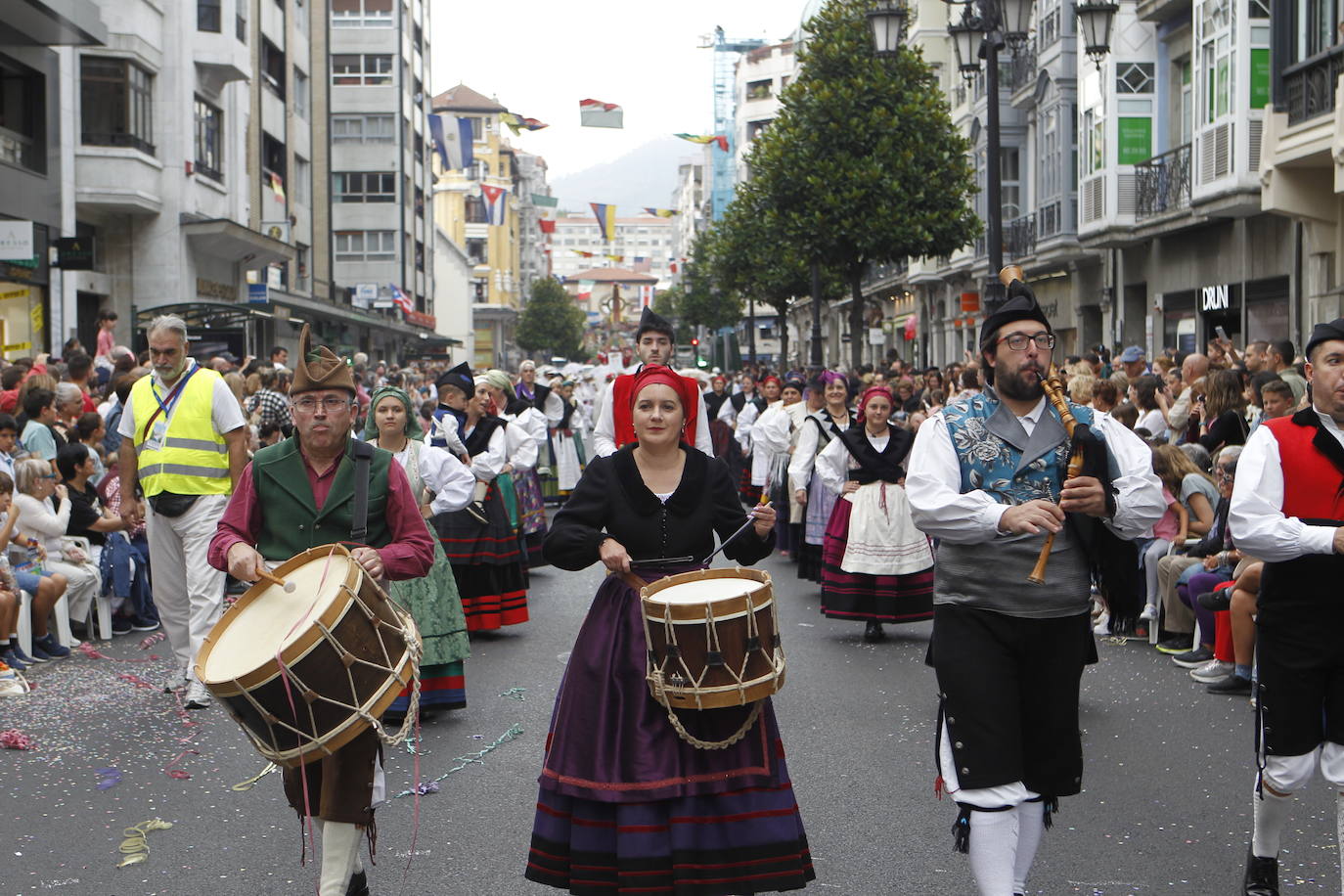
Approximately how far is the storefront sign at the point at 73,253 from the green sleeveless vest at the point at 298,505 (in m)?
19.9

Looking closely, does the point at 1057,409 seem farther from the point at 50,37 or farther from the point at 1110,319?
the point at 1110,319

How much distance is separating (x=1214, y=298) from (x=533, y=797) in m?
22.0

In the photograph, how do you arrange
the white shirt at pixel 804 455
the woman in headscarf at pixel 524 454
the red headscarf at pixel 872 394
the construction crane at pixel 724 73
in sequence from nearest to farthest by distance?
the red headscarf at pixel 872 394
the woman in headscarf at pixel 524 454
the white shirt at pixel 804 455
the construction crane at pixel 724 73

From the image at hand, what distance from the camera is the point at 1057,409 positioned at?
5008mm

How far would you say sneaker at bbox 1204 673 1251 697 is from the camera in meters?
9.16

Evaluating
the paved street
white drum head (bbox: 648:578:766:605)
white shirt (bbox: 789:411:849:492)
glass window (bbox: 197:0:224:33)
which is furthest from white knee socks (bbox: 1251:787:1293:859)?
glass window (bbox: 197:0:224:33)

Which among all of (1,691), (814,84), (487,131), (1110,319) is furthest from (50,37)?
(487,131)

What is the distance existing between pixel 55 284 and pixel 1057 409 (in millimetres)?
23273

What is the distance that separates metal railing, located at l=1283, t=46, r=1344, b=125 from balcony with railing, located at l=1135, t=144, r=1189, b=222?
18.3 feet

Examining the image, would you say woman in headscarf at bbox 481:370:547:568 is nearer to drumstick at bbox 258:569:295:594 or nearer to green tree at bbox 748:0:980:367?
drumstick at bbox 258:569:295:594

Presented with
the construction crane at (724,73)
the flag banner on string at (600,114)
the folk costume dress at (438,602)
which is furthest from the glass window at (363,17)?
the construction crane at (724,73)

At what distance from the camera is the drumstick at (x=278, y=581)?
15.7ft

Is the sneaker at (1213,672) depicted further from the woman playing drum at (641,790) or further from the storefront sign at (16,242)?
the storefront sign at (16,242)

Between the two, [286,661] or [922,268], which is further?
[922,268]
